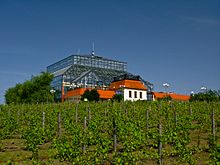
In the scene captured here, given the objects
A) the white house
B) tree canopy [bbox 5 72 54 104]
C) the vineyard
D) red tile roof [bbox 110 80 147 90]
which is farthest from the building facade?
the vineyard

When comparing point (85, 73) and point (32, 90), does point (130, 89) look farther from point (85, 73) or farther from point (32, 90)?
point (32, 90)

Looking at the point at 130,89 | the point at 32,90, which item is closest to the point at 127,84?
the point at 130,89

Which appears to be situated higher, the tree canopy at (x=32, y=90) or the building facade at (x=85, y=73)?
the building facade at (x=85, y=73)

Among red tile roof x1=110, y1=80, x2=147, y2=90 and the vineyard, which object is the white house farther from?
the vineyard

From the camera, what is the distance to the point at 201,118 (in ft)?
62.3

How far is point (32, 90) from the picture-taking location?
183ft

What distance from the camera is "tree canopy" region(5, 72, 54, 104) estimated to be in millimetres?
54344

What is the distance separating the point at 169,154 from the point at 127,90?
6125cm

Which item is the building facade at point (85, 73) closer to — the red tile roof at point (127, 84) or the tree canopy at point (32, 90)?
the red tile roof at point (127, 84)

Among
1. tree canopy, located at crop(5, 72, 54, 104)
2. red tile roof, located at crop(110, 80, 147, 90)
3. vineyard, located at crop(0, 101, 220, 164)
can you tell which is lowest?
vineyard, located at crop(0, 101, 220, 164)

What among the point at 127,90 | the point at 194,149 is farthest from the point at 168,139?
the point at 127,90

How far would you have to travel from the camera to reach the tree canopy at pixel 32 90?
178 ft

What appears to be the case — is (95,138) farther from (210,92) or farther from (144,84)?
(144,84)

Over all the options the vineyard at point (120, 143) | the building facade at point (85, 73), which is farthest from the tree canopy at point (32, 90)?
the vineyard at point (120, 143)
